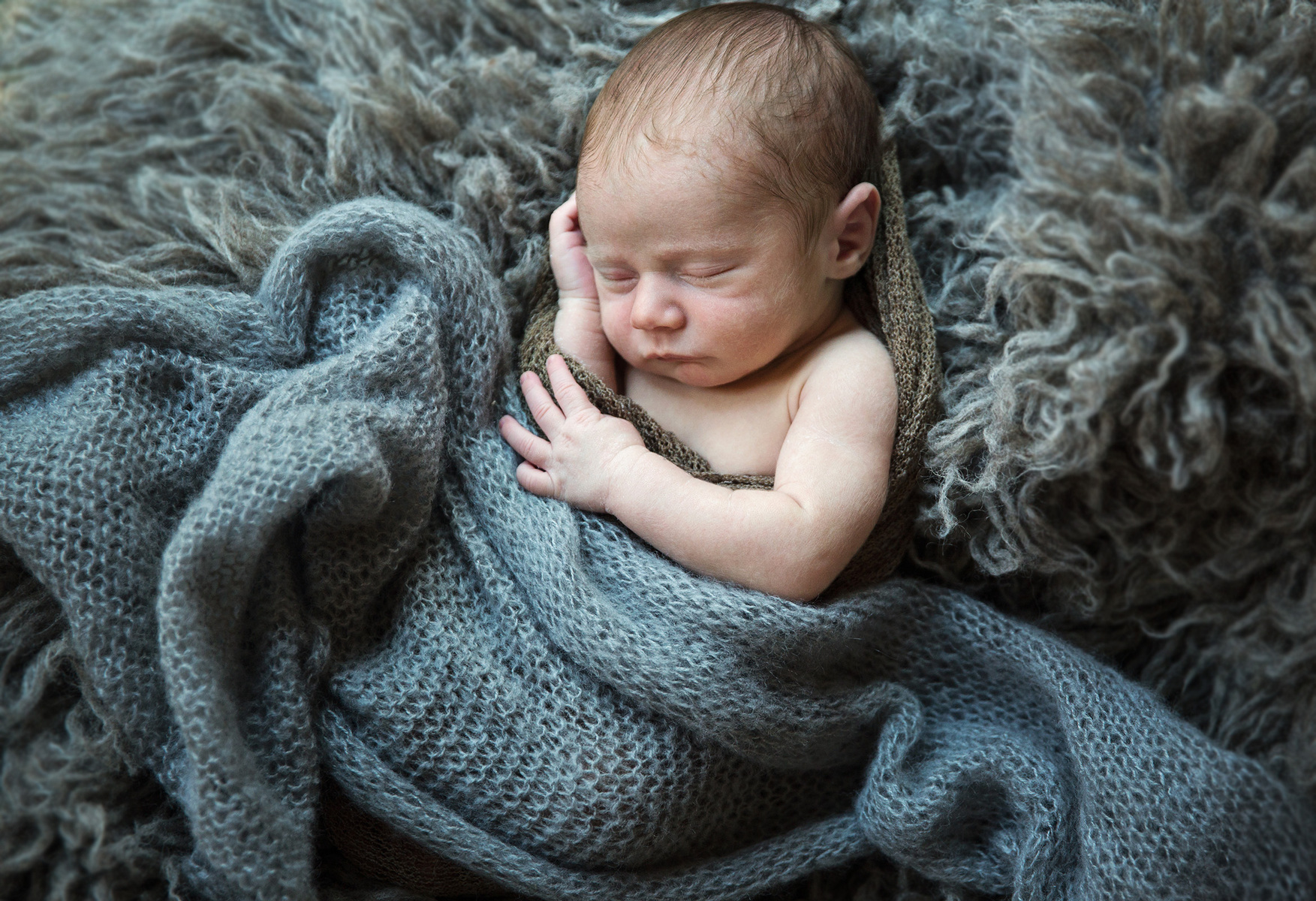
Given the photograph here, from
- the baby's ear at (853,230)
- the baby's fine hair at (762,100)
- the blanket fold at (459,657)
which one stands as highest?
the baby's fine hair at (762,100)

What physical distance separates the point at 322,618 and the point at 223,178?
1.51ft

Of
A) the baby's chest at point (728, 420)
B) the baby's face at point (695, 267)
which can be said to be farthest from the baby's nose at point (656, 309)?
the baby's chest at point (728, 420)

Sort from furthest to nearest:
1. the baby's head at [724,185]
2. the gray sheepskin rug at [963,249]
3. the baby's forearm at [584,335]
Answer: the baby's forearm at [584,335], the baby's head at [724,185], the gray sheepskin rug at [963,249]

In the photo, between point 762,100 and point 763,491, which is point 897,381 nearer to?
point 763,491

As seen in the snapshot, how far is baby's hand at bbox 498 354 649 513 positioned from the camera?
858 millimetres

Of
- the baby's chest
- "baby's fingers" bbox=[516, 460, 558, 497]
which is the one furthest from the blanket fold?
the baby's chest

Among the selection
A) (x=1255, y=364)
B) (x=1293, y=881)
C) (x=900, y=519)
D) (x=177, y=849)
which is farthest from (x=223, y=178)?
(x=1293, y=881)

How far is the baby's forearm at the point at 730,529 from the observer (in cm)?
81

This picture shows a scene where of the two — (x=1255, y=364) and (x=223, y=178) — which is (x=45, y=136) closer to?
(x=223, y=178)

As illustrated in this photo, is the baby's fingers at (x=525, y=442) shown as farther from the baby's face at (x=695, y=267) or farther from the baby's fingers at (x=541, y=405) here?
the baby's face at (x=695, y=267)

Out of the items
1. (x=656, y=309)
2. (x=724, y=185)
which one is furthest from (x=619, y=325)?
(x=724, y=185)

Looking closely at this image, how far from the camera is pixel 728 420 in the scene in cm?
93

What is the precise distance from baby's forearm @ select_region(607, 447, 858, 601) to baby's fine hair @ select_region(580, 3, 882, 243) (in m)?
0.24

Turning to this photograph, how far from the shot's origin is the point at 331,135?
3.14 feet
